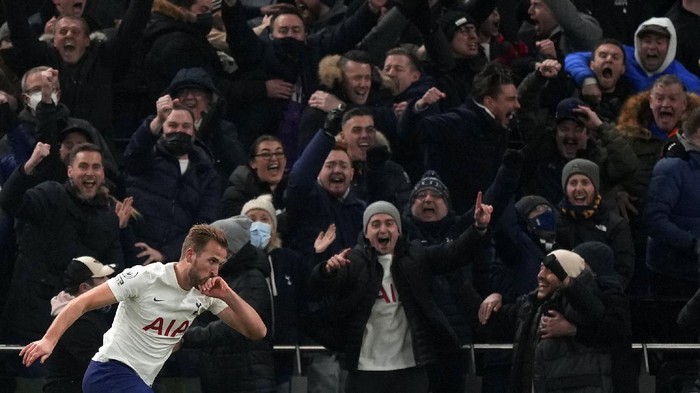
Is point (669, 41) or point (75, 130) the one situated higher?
point (669, 41)

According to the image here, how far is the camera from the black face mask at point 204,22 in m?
15.4

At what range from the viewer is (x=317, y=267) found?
528 inches

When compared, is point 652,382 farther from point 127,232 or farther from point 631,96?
point 127,232

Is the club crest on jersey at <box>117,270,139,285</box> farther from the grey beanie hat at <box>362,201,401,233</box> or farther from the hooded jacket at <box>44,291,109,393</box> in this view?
the grey beanie hat at <box>362,201,401,233</box>

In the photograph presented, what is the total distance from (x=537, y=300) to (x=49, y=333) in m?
3.79

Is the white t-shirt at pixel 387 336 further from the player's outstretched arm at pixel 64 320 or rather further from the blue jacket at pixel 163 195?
the player's outstretched arm at pixel 64 320

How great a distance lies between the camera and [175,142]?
1431 centimetres

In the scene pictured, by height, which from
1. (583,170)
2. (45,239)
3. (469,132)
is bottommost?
(45,239)

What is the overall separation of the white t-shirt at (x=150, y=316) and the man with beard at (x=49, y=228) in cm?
167

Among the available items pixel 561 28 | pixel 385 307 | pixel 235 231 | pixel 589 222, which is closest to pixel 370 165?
pixel 385 307

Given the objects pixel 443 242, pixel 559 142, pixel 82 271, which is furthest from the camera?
pixel 559 142

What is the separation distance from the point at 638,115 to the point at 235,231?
4.00 meters

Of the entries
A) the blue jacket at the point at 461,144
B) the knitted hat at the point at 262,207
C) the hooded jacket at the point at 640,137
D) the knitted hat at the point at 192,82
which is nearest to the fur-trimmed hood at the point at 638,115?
the hooded jacket at the point at 640,137

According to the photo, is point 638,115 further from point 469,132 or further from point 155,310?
point 155,310
